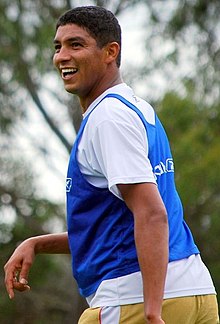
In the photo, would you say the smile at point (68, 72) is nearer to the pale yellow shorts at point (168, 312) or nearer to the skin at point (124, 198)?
the skin at point (124, 198)

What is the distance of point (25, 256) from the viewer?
4.34 m

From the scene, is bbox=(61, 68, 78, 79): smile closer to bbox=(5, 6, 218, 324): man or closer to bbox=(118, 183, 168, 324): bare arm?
bbox=(5, 6, 218, 324): man

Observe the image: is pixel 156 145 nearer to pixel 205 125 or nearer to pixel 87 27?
pixel 87 27

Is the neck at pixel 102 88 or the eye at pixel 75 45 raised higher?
the eye at pixel 75 45

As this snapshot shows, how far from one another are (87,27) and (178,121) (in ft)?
53.6

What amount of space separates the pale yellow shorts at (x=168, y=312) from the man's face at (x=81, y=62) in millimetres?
860

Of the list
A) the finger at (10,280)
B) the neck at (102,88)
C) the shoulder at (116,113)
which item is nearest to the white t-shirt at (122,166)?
the shoulder at (116,113)

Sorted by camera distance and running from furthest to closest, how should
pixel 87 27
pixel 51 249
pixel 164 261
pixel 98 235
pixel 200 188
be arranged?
pixel 200 188 < pixel 51 249 < pixel 87 27 < pixel 98 235 < pixel 164 261

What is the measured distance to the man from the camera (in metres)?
3.71

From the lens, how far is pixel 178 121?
20.5 metres

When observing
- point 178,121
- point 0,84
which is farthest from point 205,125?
point 0,84

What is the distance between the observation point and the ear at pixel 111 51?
13.8 ft

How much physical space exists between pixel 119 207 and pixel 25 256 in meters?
0.62

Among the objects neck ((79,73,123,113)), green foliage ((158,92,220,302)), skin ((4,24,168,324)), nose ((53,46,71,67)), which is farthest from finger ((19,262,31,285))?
green foliage ((158,92,220,302))
